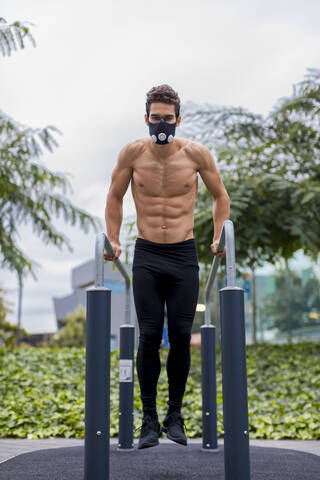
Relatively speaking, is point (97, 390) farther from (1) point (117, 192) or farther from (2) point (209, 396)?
(2) point (209, 396)

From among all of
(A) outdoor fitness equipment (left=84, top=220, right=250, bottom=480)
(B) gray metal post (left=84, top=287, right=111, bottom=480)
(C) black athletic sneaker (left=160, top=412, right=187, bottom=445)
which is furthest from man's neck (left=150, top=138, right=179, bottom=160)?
(C) black athletic sneaker (left=160, top=412, right=187, bottom=445)

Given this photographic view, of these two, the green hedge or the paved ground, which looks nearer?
the paved ground

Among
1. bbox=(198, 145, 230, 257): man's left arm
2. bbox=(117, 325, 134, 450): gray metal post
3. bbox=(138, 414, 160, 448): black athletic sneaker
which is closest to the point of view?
bbox=(138, 414, 160, 448): black athletic sneaker

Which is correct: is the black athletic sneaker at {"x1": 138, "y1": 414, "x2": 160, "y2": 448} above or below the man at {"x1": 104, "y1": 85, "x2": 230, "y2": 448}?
below

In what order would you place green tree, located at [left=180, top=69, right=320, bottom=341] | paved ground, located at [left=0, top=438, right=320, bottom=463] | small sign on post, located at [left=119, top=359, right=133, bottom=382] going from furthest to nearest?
green tree, located at [left=180, top=69, right=320, bottom=341] → paved ground, located at [left=0, top=438, right=320, bottom=463] → small sign on post, located at [left=119, top=359, right=133, bottom=382]

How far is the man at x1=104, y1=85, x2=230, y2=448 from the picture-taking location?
2.66m

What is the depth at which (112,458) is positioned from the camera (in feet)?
11.1

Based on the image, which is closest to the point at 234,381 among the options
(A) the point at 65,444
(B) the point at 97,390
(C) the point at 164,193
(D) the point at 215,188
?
(B) the point at 97,390

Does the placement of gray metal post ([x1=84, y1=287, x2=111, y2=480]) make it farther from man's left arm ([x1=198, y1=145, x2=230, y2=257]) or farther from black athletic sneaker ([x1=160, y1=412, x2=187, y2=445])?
man's left arm ([x1=198, y1=145, x2=230, y2=257])

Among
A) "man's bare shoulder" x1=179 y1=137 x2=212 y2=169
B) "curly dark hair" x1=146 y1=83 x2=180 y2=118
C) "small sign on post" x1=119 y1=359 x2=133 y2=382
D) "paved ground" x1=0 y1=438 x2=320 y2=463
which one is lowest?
"paved ground" x1=0 y1=438 x2=320 y2=463

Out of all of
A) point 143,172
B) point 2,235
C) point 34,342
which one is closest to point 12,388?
point 2,235

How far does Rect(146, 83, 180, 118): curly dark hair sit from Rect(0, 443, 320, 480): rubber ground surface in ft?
6.05

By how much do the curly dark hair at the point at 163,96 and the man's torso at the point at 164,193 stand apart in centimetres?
21

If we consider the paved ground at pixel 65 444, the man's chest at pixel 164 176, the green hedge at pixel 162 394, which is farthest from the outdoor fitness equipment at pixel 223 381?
the green hedge at pixel 162 394
